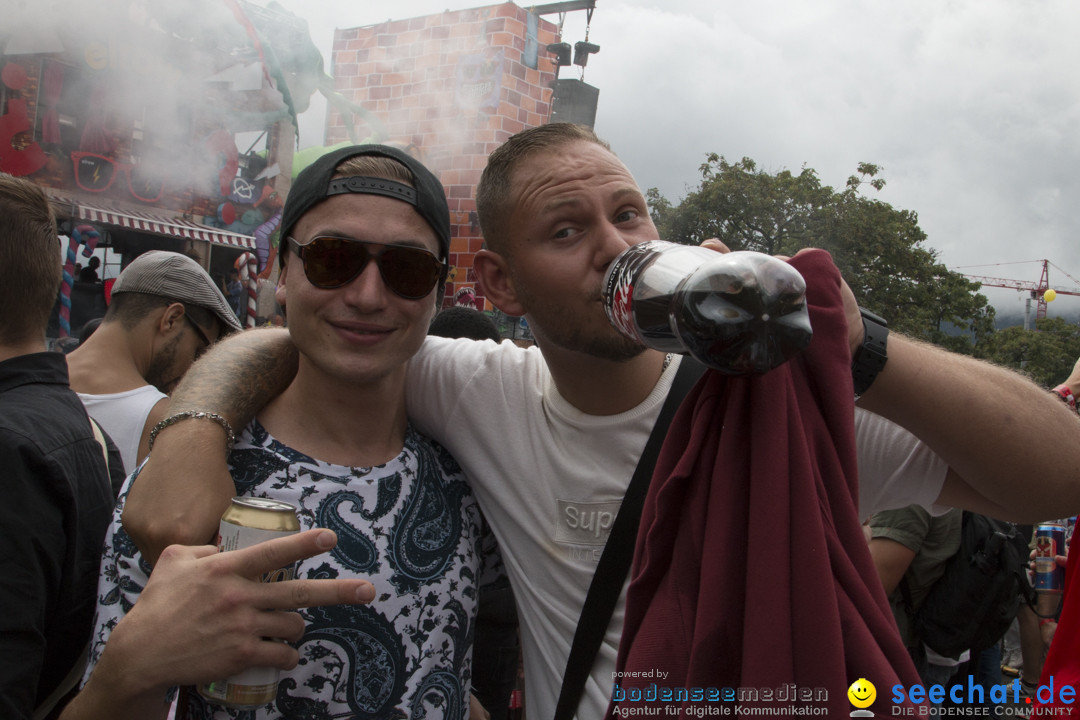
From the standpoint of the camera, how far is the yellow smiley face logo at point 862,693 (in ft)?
2.89

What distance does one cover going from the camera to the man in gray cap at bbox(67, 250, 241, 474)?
10.6ft

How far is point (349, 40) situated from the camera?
1177 cm

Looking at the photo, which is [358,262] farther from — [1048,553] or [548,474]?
[1048,553]

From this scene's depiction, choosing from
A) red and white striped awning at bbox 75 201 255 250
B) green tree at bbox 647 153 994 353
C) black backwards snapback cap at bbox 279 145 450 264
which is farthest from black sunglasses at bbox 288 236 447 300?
green tree at bbox 647 153 994 353

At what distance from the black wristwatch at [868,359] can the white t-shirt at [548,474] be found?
12.4 inches

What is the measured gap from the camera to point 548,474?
172cm

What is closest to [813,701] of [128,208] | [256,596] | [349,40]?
[256,596]

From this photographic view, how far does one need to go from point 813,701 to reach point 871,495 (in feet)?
2.48

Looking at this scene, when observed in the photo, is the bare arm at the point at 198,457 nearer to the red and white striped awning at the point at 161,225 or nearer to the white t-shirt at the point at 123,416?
the white t-shirt at the point at 123,416

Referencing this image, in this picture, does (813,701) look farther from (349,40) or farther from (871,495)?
(349,40)

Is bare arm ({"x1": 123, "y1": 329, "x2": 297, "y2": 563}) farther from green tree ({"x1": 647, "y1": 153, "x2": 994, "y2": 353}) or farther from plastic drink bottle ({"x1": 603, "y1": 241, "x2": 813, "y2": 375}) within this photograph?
Result: green tree ({"x1": 647, "y1": 153, "x2": 994, "y2": 353})

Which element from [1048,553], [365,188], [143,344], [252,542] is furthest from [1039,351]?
[252,542]

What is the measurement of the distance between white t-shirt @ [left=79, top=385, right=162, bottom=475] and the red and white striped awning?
10.4m

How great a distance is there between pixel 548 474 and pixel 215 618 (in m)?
0.83
